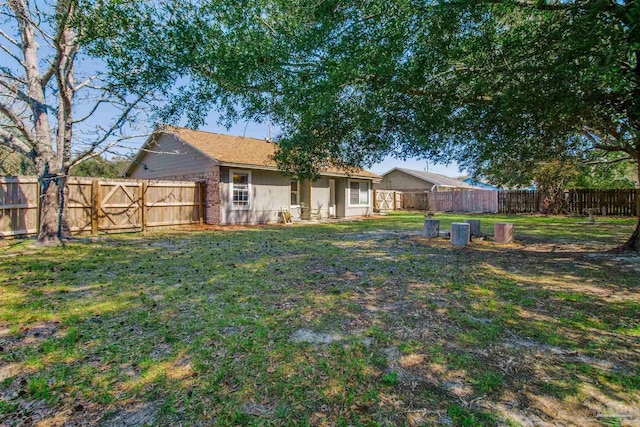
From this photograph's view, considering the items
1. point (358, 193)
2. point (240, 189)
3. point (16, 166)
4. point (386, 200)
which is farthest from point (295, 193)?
point (16, 166)

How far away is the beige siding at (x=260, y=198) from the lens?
48.9 feet

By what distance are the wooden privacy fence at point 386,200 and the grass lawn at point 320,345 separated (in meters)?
20.6

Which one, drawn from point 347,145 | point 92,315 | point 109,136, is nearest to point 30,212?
point 109,136

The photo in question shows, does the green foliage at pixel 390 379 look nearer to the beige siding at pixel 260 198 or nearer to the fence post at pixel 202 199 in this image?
the beige siding at pixel 260 198

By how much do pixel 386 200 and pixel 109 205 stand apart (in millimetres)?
21385

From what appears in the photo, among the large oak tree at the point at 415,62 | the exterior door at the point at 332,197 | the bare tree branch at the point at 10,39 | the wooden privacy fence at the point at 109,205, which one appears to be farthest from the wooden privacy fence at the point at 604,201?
the bare tree branch at the point at 10,39

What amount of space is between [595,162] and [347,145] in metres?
14.2

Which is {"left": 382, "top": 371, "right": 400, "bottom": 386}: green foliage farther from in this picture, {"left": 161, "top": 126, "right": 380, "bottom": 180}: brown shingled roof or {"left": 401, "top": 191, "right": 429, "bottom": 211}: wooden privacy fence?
{"left": 401, "top": 191, "right": 429, "bottom": 211}: wooden privacy fence

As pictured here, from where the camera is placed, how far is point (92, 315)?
13.5 ft

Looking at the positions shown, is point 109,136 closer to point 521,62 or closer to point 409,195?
point 521,62

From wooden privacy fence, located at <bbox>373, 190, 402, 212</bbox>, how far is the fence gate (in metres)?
17.4

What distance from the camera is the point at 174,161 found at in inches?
661

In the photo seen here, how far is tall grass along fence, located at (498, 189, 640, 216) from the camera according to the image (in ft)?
66.7

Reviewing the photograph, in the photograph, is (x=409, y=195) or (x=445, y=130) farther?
(x=409, y=195)
